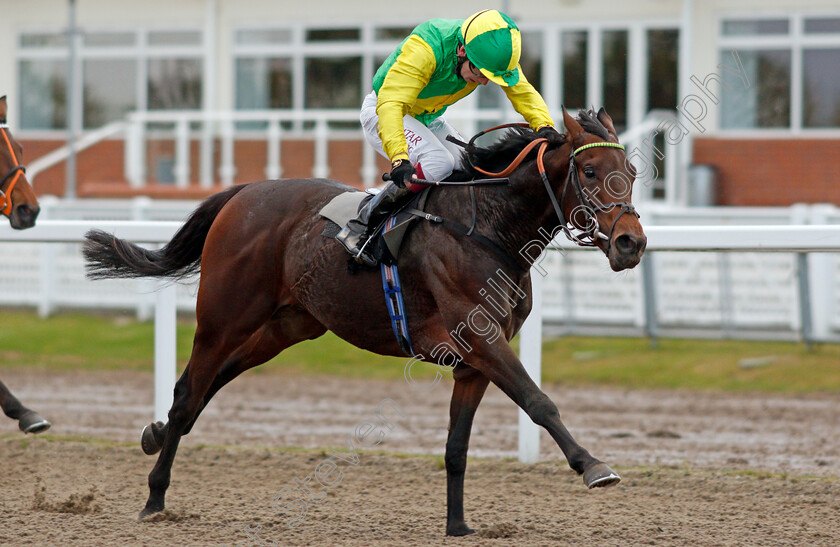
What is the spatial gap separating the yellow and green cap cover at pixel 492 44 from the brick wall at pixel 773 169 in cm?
1065

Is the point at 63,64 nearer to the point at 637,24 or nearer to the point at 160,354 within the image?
the point at 637,24

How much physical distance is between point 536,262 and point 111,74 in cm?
1305

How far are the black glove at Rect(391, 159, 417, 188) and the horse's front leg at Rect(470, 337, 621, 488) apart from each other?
714mm

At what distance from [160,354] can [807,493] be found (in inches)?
138

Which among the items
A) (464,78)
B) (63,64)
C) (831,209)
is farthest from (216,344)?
(63,64)

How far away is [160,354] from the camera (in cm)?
605

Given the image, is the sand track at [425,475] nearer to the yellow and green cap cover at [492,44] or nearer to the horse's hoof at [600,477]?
the horse's hoof at [600,477]

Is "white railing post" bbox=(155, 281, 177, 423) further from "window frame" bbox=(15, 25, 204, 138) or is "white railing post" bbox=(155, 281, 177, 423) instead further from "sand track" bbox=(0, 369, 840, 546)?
"window frame" bbox=(15, 25, 204, 138)

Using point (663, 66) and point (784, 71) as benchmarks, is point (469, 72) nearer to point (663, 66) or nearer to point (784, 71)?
point (663, 66)

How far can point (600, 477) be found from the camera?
144 inches

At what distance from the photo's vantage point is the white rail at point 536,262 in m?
5.34

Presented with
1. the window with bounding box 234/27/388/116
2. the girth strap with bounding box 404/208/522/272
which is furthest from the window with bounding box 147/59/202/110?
the girth strap with bounding box 404/208/522/272

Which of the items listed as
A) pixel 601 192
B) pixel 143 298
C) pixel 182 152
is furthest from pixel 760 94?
pixel 601 192

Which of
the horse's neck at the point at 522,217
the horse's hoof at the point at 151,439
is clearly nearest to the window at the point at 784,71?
the horse's neck at the point at 522,217
